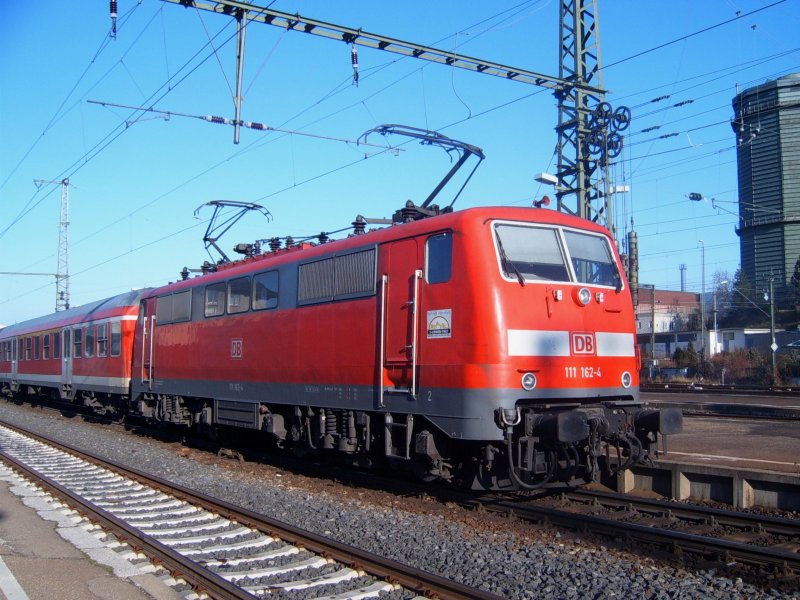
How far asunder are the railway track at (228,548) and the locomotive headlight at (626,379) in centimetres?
428

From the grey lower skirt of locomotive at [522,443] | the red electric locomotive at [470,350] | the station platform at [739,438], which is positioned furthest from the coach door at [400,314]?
the station platform at [739,438]

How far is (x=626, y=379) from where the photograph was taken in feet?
30.6

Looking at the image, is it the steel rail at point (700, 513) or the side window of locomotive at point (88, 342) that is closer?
the steel rail at point (700, 513)

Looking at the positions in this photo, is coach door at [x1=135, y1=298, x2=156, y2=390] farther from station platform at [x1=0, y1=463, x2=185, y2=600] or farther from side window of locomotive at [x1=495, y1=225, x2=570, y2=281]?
side window of locomotive at [x1=495, y1=225, x2=570, y2=281]

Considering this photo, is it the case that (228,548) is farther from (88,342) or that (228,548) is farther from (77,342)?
(77,342)

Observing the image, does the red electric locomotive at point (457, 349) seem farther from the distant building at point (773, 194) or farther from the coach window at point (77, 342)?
the distant building at point (773, 194)

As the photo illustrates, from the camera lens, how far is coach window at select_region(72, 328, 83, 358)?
2302cm

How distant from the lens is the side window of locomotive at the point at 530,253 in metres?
8.62

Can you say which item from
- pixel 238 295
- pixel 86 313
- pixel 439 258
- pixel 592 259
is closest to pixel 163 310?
pixel 238 295

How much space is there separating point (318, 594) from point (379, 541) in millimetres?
1735

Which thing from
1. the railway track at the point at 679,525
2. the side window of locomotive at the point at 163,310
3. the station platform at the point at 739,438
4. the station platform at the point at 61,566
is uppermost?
the side window of locomotive at the point at 163,310

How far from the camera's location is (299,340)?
36.8 ft

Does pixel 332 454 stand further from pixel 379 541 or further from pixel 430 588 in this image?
pixel 430 588

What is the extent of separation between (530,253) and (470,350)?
5.00 ft
